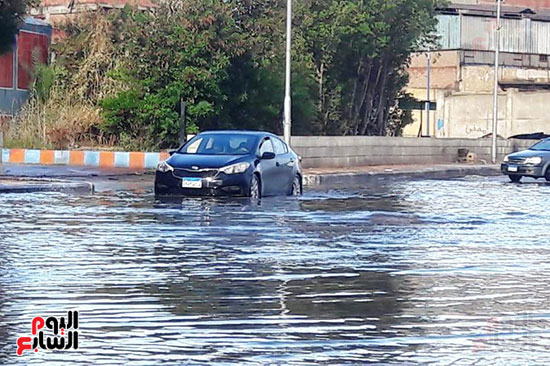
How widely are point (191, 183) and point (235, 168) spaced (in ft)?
2.89

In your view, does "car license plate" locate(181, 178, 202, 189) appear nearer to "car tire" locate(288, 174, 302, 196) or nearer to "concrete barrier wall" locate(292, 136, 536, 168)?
"car tire" locate(288, 174, 302, 196)

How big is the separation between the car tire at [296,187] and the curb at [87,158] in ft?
27.4

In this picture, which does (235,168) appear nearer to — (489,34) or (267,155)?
(267,155)

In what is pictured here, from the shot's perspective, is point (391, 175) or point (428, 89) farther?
point (428, 89)

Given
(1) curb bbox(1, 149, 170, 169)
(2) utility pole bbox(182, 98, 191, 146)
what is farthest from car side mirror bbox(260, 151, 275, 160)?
(2) utility pole bbox(182, 98, 191, 146)

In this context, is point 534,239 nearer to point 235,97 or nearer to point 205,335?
point 205,335

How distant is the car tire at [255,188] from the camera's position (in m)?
24.6

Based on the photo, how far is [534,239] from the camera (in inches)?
696

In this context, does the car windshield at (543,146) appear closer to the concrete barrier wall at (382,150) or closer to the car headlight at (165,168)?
the concrete barrier wall at (382,150)

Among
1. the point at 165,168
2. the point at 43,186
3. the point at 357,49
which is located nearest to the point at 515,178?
the point at 357,49

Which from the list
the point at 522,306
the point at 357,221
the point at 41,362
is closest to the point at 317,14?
the point at 357,221

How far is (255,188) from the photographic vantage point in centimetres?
2489

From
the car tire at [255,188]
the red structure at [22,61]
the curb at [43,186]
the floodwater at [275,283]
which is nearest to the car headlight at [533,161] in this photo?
the car tire at [255,188]

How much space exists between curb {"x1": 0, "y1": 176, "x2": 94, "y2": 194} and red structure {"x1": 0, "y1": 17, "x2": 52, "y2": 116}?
58.9 feet
